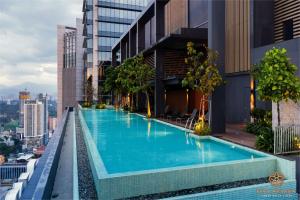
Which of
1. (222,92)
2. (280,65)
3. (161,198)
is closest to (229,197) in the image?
(161,198)

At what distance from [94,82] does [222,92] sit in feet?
135

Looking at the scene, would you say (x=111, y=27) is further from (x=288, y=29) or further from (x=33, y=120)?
(x=33, y=120)

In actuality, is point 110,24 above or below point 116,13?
below

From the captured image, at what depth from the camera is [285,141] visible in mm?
7902

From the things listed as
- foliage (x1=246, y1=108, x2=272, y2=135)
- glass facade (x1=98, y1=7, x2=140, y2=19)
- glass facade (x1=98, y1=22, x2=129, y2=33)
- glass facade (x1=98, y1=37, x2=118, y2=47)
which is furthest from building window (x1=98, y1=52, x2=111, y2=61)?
foliage (x1=246, y1=108, x2=272, y2=135)

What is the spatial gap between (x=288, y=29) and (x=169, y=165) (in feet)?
34.8

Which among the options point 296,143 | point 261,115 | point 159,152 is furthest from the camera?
point 261,115

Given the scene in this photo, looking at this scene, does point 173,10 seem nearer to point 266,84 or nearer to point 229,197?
point 266,84

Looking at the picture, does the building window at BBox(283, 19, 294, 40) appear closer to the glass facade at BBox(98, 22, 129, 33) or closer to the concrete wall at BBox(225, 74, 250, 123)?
the concrete wall at BBox(225, 74, 250, 123)

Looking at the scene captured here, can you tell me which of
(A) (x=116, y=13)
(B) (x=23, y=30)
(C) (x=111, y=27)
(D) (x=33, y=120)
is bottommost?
(D) (x=33, y=120)

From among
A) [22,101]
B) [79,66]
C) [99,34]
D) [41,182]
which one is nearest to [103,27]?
[99,34]

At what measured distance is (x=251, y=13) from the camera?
14.3 m

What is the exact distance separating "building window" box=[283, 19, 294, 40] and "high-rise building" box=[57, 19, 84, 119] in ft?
175

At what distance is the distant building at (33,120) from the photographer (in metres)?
84.6
